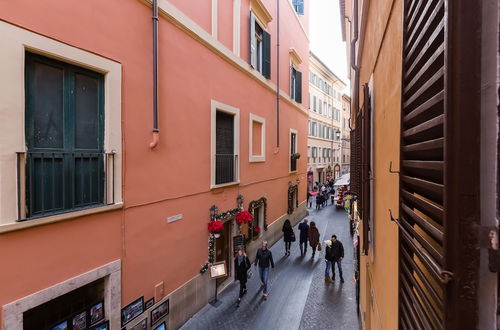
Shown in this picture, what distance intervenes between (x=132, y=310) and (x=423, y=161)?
5.83 metres

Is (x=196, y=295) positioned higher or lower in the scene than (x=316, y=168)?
lower

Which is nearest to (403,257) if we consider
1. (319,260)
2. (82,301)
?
(82,301)

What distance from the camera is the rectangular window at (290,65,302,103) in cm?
1613

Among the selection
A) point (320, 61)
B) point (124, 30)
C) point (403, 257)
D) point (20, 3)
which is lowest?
point (403, 257)

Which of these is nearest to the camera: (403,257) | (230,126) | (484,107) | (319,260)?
(484,107)

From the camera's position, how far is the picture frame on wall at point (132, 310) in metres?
5.16

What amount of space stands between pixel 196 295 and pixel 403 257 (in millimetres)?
6619

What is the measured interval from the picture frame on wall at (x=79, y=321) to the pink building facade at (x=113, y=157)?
3 cm

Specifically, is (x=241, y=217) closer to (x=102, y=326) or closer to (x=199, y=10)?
(x=102, y=326)

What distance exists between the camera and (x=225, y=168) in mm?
8875

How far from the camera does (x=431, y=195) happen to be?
132cm

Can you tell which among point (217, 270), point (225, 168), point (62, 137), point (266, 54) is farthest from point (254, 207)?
point (62, 137)

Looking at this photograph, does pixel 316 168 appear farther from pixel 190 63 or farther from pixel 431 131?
pixel 431 131

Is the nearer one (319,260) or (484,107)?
(484,107)
